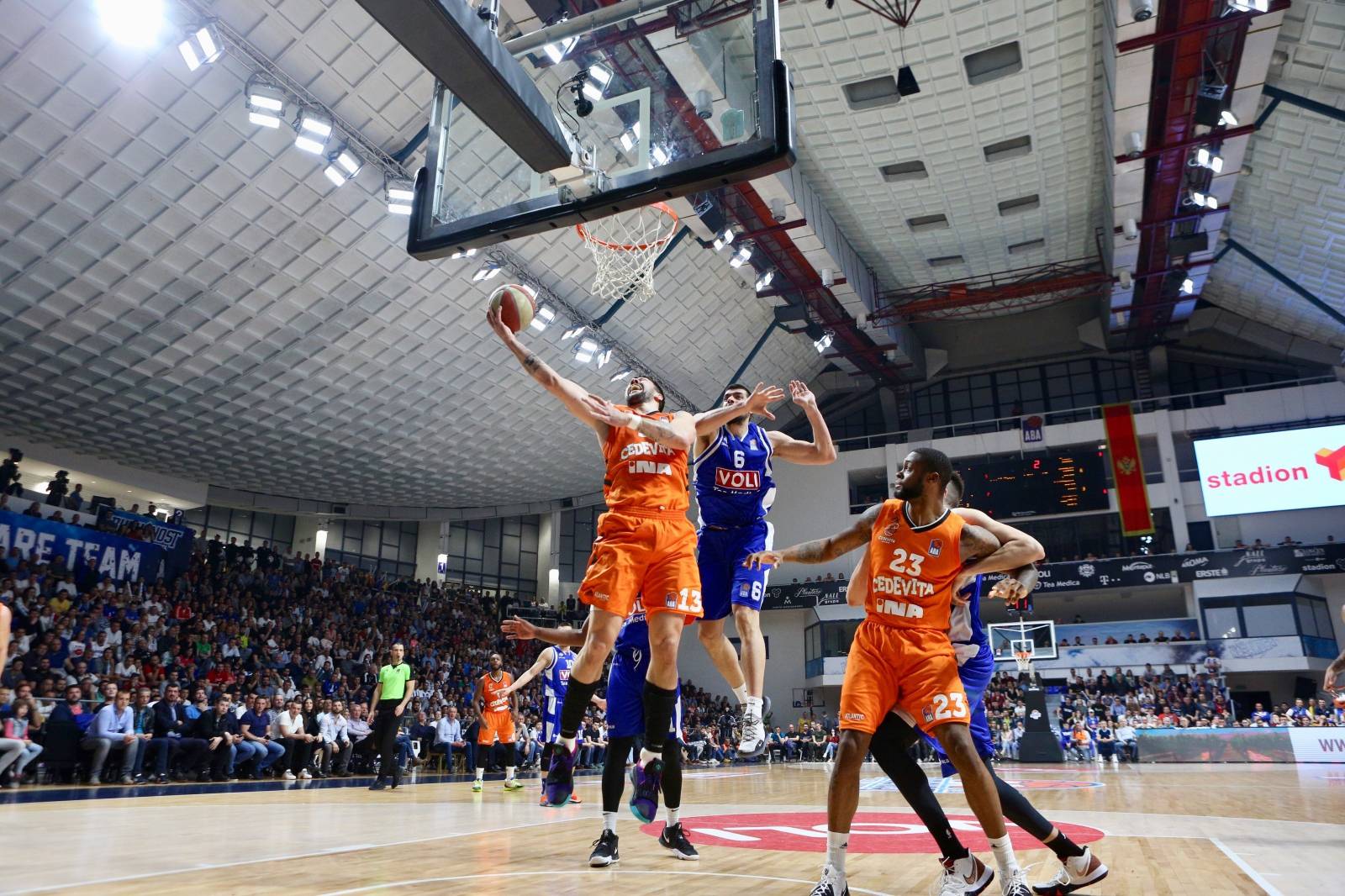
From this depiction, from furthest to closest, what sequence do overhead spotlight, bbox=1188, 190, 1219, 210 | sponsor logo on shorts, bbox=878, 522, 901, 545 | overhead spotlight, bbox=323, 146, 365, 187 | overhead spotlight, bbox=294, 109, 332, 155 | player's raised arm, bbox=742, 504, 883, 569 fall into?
overhead spotlight, bbox=1188, 190, 1219, 210 < overhead spotlight, bbox=323, 146, 365, 187 < overhead spotlight, bbox=294, 109, 332, 155 < player's raised arm, bbox=742, 504, 883, 569 < sponsor logo on shorts, bbox=878, 522, 901, 545

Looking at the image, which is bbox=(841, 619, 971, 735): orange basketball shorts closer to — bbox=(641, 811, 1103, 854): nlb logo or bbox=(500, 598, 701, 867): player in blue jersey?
bbox=(500, 598, 701, 867): player in blue jersey

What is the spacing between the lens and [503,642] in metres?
28.7

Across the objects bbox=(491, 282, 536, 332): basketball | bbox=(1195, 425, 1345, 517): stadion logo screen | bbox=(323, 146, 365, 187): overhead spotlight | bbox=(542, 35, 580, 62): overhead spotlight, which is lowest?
bbox=(491, 282, 536, 332): basketball

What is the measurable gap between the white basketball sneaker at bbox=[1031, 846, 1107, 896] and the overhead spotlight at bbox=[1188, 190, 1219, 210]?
1924cm

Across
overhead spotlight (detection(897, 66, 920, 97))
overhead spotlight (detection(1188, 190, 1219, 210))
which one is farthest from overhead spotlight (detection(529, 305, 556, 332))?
overhead spotlight (detection(1188, 190, 1219, 210))

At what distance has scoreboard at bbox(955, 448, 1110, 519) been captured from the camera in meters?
28.4

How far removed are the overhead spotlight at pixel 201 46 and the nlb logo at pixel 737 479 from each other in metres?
10.2

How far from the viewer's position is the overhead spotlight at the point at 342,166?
13.7 metres

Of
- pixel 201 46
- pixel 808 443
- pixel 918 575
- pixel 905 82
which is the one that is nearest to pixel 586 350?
pixel 905 82

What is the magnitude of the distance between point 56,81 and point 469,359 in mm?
9466

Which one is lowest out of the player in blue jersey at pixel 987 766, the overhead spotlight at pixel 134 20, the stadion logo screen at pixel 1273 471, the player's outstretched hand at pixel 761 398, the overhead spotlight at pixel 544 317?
the player in blue jersey at pixel 987 766

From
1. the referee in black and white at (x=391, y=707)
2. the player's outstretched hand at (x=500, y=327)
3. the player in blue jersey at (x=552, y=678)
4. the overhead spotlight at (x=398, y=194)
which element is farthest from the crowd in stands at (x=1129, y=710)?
the player's outstretched hand at (x=500, y=327)

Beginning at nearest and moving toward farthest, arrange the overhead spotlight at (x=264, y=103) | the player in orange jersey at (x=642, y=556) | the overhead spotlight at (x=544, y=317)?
the player in orange jersey at (x=642, y=556)
the overhead spotlight at (x=264, y=103)
the overhead spotlight at (x=544, y=317)

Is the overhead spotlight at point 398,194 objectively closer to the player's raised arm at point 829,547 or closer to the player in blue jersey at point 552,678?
the player in blue jersey at point 552,678
